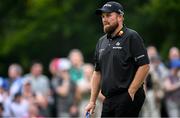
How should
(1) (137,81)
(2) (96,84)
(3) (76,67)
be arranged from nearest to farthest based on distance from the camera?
(1) (137,81)
(2) (96,84)
(3) (76,67)

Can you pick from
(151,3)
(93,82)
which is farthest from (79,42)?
(93,82)

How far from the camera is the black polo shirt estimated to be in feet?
34.7

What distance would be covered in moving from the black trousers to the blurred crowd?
547cm

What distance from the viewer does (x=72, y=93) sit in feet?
55.9

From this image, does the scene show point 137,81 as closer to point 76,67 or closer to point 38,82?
point 76,67

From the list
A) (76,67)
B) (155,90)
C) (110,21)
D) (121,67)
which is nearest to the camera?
(121,67)

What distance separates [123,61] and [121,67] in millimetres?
80

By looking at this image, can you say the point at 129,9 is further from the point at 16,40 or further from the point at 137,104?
the point at 137,104

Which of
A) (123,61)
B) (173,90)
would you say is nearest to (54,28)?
(173,90)

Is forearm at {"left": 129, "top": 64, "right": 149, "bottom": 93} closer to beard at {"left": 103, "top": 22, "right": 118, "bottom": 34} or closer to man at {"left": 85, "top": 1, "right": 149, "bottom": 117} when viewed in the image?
man at {"left": 85, "top": 1, "right": 149, "bottom": 117}

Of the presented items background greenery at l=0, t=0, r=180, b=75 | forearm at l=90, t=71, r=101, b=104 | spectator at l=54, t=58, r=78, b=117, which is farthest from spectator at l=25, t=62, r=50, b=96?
forearm at l=90, t=71, r=101, b=104

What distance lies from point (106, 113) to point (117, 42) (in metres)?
0.92

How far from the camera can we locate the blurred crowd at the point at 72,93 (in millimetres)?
16516

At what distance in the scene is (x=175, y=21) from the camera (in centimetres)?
2139
